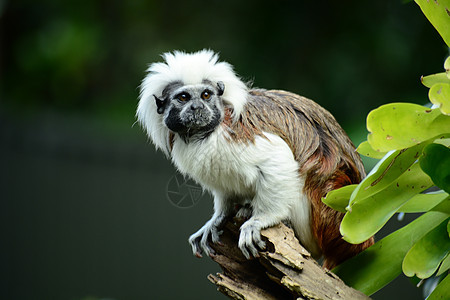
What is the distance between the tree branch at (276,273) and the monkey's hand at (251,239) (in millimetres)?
32

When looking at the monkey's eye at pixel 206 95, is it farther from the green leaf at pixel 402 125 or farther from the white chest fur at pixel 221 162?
the green leaf at pixel 402 125

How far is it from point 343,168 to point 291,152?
0.21 m

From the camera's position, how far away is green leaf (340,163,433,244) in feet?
5.12

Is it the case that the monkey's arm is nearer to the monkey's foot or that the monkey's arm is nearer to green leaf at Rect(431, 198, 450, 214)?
the monkey's foot

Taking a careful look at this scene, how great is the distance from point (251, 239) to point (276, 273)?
188 mm

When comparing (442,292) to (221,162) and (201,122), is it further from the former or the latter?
(201,122)

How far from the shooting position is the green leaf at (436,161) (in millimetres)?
1498

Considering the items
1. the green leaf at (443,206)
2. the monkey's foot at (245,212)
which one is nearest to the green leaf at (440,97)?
the green leaf at (443,206)

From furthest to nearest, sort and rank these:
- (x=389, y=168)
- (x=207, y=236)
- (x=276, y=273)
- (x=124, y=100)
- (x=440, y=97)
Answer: (x=124, y=100), (x=207, y=236), (x=276, y=273), (x=389, y=168), (x=440, y=97)

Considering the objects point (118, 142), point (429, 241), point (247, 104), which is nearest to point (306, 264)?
point (429, 241)

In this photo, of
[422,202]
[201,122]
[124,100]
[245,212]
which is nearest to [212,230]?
[245,212]

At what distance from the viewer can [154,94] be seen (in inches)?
82.0

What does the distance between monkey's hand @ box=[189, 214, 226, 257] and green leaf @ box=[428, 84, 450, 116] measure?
0.98 m

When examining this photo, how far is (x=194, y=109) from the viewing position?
76.6 inches
